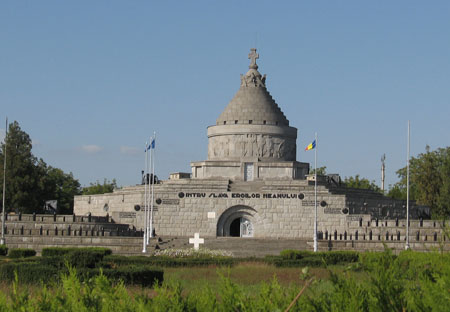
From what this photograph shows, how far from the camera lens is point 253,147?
5109cm

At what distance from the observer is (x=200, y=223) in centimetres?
4525

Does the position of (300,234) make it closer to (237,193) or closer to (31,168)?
(237,193)

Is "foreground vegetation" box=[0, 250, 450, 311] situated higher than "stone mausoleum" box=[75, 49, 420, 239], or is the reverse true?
"stone mausoleum" box=[75, 49, 420, 239]

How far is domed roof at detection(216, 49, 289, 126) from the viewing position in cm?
5231

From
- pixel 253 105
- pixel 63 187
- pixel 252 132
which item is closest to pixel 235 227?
pixel 252 132

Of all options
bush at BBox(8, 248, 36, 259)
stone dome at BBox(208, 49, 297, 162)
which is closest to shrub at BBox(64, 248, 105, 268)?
bush at BBox(8, 248, 36, 259)

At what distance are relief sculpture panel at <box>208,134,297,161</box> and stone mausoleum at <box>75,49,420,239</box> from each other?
2.6 inches

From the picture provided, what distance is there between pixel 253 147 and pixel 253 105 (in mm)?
3408

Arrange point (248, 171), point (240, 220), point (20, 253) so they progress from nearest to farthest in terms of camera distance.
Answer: point (20, 253) → point (240, 220) → point (248, 171)

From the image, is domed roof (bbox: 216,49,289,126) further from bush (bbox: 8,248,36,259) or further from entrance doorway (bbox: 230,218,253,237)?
bush (bbox: 8,248,36,259)

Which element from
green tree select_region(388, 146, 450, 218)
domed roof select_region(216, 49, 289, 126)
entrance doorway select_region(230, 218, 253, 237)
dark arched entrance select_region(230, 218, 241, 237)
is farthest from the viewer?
green tree select_region(388, 146, 450, 218)

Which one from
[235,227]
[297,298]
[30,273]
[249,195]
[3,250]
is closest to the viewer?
[297,298]

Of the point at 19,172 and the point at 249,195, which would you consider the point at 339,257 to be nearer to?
the point at 249,195

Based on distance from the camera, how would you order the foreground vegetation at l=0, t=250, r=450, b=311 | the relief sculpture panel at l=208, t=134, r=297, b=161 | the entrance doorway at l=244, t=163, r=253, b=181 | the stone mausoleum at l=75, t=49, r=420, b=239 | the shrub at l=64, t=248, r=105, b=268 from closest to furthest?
1. the foreground vegetation at l=0, t=250, r=450, b=311
2. the shrub at l=64, t=248, r=105, b=268
3. the stone mausoleum at l=75, t=49, r=420, b=239
4. the entrance doorway at l=244, t=163, r=253, b=181
5. the relief sculpture panel at l=208, t=134, r=297, b=161
